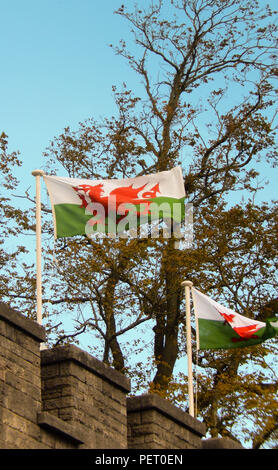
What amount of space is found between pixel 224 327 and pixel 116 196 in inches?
103

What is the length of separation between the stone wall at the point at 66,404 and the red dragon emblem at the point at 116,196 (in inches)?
153

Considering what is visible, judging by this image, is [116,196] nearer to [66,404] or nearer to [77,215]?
[77,215]

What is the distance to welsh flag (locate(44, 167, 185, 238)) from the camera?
12812 mm

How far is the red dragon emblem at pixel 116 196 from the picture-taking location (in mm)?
13062

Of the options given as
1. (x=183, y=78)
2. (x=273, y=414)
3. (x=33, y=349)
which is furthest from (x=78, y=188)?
(x=183, y=78)

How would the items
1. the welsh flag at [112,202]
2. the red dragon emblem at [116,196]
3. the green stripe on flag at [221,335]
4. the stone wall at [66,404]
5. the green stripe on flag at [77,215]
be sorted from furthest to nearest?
the green stripe on flag at [221,335] → the red dragon emblem at [116,196] → the welsh flag at [112,202] → the green stripe on flag at [77,215] → the stone wall at [66,404]

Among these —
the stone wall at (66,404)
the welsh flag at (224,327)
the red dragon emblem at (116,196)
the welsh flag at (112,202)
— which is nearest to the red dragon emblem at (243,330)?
the welsh flag at (224,327)

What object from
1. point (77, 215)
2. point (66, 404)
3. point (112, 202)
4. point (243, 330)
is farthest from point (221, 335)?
point (66, 404)

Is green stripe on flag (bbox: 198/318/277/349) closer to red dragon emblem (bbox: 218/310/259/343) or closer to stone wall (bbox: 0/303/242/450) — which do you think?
red dragon emblem (bbox: 218/310/259/343)

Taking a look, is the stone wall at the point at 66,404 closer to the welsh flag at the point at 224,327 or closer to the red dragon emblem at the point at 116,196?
the welsh flag at the point at 224,327

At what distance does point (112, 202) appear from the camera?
13.4 m

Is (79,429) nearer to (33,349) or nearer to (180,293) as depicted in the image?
(33,349)

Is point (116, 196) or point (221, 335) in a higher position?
point (116, 196)

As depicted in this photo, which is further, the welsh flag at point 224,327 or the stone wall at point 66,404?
the welsh flag at point 224,327
